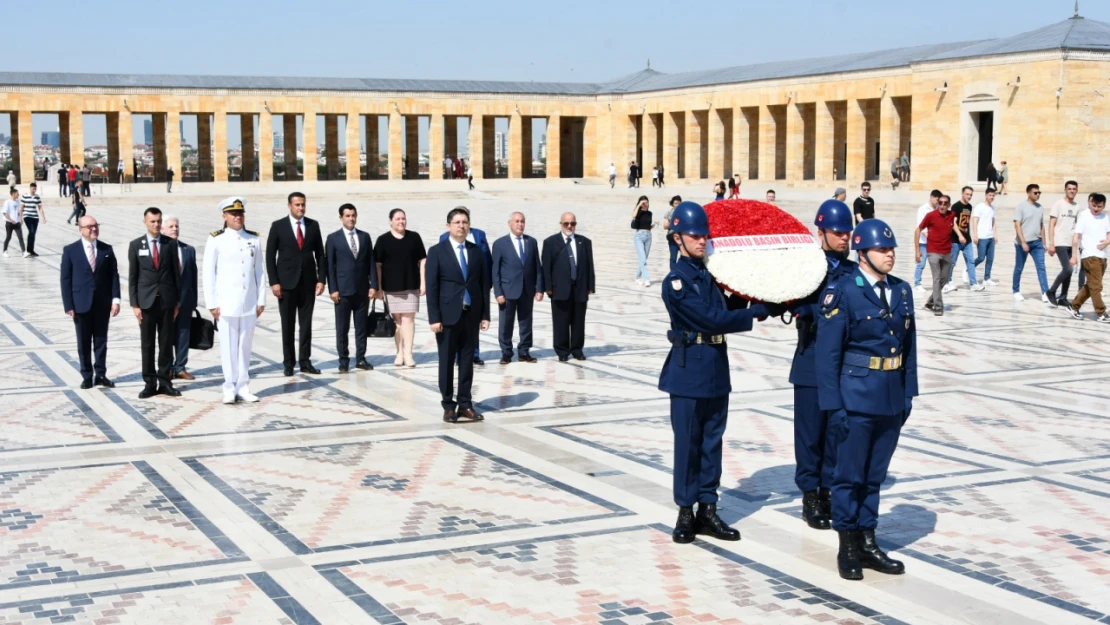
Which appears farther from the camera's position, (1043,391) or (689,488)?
(1043,391)

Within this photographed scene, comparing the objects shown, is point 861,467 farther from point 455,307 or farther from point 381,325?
point 381,325

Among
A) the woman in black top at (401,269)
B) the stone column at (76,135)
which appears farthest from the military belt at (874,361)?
the stone column at (76,135)

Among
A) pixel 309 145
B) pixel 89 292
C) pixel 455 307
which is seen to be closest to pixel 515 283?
pixel 455 307

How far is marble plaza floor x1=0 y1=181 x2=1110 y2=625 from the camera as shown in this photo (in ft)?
18.5

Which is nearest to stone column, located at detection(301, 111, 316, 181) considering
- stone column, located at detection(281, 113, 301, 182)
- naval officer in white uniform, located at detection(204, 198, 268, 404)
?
stone column, located at detection(281, 113, 301, 182)

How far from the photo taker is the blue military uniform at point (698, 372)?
20.3ft

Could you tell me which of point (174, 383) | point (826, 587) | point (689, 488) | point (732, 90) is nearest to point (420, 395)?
point (174, 383)

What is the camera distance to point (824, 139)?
48.0m

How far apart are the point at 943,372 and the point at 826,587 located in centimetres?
608

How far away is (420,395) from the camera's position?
34.6 feet

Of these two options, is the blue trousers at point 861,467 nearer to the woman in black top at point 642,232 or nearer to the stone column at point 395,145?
the woman in black top at point 642,232

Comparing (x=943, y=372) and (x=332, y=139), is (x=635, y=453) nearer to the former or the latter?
(x=943, y=372)

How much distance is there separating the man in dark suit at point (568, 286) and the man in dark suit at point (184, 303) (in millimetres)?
3268

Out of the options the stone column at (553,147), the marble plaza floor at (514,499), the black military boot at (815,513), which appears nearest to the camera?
the marble plaza floor at (514,499)
